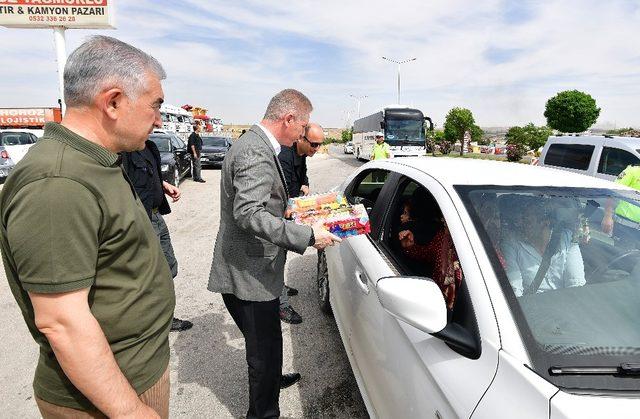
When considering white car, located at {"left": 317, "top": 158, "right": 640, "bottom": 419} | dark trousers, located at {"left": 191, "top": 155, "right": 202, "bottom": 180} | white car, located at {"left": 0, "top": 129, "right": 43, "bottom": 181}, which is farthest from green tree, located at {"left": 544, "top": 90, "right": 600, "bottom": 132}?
white car, located at {"left": 317, "top": 158, "right": 640, "bottom": 419}

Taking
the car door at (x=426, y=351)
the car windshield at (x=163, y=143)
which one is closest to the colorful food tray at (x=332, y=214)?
the car door at (x=426, y=351)

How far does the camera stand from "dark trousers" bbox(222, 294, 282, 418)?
7.17ft

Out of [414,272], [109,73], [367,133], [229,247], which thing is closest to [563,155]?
[414,272]

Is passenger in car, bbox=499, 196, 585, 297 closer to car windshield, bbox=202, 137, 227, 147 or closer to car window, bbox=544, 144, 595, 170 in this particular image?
car window, bbox=544, 144, 595, 170

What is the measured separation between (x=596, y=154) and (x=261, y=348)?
823 centimetres

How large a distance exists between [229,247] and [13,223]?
123 centimetres

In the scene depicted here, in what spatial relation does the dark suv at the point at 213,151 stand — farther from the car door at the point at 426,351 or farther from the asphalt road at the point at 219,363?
the car door at the point at 426,351

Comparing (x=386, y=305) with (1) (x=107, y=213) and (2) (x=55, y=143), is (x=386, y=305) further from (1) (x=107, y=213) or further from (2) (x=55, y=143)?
(2) (x=55, y=143)

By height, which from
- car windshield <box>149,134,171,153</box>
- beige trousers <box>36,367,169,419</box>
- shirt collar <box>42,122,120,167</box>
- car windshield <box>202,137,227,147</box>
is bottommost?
beige trousers <box>36,367,169,419</box>

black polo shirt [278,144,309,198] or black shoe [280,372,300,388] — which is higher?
black polo shirt [278,144,309,198]

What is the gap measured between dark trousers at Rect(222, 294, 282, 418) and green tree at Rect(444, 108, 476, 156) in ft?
201

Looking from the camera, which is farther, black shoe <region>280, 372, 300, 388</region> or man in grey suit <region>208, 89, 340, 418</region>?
black shoe <region>280, 372, 300, 388</region>

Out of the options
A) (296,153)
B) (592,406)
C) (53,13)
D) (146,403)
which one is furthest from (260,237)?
(53,13)

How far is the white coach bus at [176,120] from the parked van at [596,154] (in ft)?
80.7
